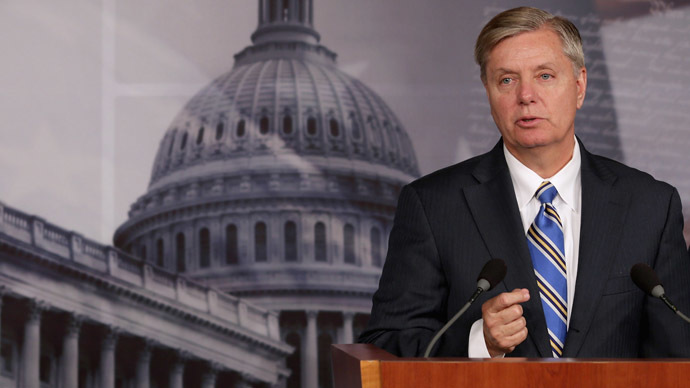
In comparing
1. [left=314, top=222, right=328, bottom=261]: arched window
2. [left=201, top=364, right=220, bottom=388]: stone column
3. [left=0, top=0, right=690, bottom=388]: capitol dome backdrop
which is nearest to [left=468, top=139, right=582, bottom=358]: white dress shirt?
[left=0, top=0, right=690, bottom=388]: capitol dome backdrop

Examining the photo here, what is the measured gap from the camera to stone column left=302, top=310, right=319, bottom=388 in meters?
11.9

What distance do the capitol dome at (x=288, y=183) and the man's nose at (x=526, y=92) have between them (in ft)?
26.3

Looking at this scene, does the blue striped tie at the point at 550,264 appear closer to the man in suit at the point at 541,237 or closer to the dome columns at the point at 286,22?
the man in suit at the point at 541,237

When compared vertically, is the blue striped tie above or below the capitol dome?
below

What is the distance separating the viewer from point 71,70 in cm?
1055

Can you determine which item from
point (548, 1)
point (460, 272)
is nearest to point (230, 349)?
point (548, 1)

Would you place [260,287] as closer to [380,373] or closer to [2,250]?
[2,250]

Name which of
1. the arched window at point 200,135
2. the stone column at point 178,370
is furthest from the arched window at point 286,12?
the stone column at point 178,370

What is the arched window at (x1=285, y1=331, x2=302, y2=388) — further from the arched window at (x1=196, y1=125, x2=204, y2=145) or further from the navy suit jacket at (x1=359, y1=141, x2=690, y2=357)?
the navy suit jacket at (x1=359, y1=141, x2=690, y2=357)

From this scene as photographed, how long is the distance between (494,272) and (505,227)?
31 centimetres

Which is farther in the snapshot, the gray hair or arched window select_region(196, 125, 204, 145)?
arched window select_region(196, 125, 204, 145)

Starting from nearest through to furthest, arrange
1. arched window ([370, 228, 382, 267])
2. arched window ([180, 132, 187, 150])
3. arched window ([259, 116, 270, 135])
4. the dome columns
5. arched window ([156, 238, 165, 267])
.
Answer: the dome columns, arched window ([180, 132, 187, 150]), arched window ([259, 116, 270, 135]), arched window ([156, 238, 165, 267]), arched window ([370, 228, 382, 267])

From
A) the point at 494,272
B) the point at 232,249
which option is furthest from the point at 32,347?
the point at 494,272

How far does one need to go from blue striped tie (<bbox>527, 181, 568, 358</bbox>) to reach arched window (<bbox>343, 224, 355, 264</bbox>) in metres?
9.49
